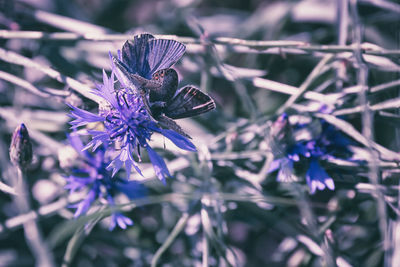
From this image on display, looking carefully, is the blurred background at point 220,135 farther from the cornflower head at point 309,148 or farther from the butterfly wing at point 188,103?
the butterfly wing at point 188,103

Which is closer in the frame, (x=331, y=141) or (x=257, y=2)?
(x=331, y=141)

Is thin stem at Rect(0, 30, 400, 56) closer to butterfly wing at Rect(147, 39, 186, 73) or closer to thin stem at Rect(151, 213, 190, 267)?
butterfly wing at Rect(147, 39, 186, 73)

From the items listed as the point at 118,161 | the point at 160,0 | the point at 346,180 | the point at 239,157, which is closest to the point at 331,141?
the point at 346,180

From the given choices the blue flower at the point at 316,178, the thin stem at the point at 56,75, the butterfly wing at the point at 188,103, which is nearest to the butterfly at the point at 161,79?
the butterfly wing at the point at 188,103

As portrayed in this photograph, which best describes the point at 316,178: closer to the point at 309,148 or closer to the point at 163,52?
the point at 309,148

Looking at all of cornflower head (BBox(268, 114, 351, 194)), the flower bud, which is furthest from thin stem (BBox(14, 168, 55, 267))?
cornflower head (BBox(268, 114, 351, 194))

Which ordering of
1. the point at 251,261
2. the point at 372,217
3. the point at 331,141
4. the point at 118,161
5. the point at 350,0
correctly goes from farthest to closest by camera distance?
the point at 251,261
the point at 372,217
the point at 350,0
the point at 331,141
the point at 118,161

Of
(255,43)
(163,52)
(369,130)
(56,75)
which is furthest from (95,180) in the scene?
(369,130)

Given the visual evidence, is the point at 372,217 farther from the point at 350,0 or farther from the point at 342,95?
the point at 350,0

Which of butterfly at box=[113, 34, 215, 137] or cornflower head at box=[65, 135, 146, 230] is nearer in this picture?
butterfly at box=[113, 34, 215, 137]
